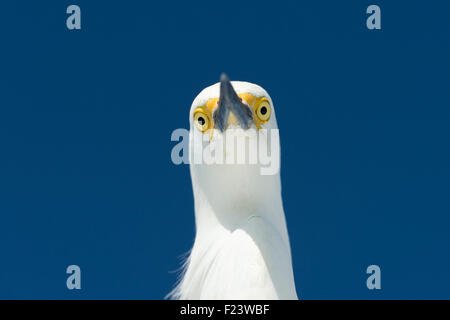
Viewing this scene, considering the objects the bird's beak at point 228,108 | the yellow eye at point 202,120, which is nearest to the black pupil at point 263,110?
the bird's beak at point 228,108

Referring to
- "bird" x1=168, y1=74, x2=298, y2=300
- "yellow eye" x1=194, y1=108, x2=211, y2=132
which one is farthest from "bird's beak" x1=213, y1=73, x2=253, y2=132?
"yellow eye" x1=194, y1=108, x2=211, y2=132

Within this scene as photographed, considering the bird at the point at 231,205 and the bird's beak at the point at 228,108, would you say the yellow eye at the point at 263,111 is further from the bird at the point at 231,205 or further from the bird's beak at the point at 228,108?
the bird's beak at the point at 228,108

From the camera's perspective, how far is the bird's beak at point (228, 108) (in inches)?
480

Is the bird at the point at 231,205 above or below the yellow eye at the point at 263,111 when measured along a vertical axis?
below

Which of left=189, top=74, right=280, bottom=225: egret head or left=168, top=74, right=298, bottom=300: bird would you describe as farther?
left=189, top=74, right=280, bottom=225: egret head

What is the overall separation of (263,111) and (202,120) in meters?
0.76

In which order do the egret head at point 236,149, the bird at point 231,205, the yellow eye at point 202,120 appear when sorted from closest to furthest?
1. the bird at point 231,205
2. the egret head at point 236,149
3. the yellow eye at point 202,120

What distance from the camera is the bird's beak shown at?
12180mm

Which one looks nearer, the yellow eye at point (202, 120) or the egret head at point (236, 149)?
the egret head at point (236, 149)

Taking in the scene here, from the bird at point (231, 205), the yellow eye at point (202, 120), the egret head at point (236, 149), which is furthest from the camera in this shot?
the yellow eye at point (202, 120)

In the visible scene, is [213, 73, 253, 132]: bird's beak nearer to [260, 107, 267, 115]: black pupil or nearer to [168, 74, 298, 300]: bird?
[168, 74, 298, 300]: bird
